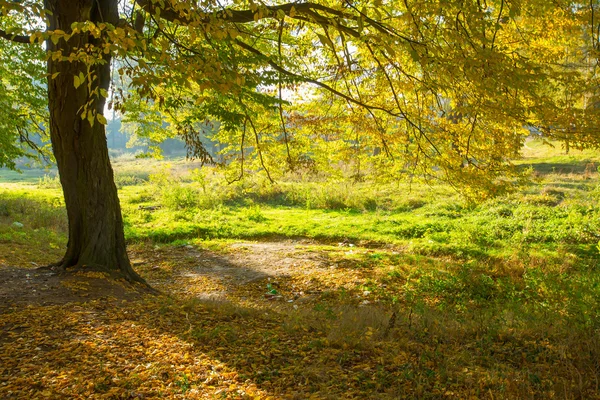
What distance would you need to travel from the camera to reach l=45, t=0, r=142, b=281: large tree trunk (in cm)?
507

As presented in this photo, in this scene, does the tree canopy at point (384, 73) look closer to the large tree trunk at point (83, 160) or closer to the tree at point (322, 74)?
the tree at point (322, 74)

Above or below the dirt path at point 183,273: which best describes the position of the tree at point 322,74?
above

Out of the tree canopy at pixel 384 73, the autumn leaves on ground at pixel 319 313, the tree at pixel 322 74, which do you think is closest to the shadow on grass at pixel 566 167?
the autumn leaves on ground at pixel 319 313

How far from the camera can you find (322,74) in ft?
26.7

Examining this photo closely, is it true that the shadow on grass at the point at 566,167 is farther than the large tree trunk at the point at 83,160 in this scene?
Yes

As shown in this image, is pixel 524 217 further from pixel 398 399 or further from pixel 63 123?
pixel 63 123

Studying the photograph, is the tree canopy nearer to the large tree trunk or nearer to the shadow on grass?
the large tree trunk

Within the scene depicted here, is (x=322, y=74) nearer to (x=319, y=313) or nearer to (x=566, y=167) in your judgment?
(x=319, y=313)

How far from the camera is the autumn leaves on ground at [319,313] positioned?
2.96 m

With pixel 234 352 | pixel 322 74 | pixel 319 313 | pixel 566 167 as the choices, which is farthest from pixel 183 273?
pixel 566 167

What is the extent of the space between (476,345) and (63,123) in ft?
17.7

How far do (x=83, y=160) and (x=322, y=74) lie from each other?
187 inches

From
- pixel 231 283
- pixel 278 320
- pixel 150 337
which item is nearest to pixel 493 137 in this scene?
pixel 278 320

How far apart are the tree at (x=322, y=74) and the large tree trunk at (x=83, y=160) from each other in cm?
1
